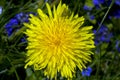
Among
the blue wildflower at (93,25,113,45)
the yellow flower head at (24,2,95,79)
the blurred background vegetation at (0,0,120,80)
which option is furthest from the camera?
the blue wildflower at (93,25,113,45)

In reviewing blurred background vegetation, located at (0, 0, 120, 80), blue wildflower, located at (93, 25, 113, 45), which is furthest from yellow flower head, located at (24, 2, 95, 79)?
blue wildflower, located at (93, 25, 113, 45)

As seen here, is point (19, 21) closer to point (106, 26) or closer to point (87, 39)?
point (106, 26)

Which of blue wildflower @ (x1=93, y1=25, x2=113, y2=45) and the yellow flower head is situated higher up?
the yellow flower head

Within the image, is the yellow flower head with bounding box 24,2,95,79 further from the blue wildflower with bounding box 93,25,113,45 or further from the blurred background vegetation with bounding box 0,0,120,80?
the blue wildflower with bounding box 93,25,113,45

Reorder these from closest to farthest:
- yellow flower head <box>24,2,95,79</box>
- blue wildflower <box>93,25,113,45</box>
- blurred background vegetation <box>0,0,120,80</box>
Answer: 1. yellow flower head <box>24,2,95,79</box>
2. blurred background vegetation <box>0,0,120,80</box>
3. blue wildflower <box>93,25,113,45</box>

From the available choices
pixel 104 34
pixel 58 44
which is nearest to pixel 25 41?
pixel 58 44

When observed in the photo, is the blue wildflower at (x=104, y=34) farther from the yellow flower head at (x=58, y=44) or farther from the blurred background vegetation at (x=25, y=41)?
the yellow flower head at (x=58, y=44)

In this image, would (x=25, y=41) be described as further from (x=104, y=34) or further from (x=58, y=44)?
(x=104, y=34)

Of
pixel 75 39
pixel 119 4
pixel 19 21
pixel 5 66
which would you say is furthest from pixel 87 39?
pixel 119 4
